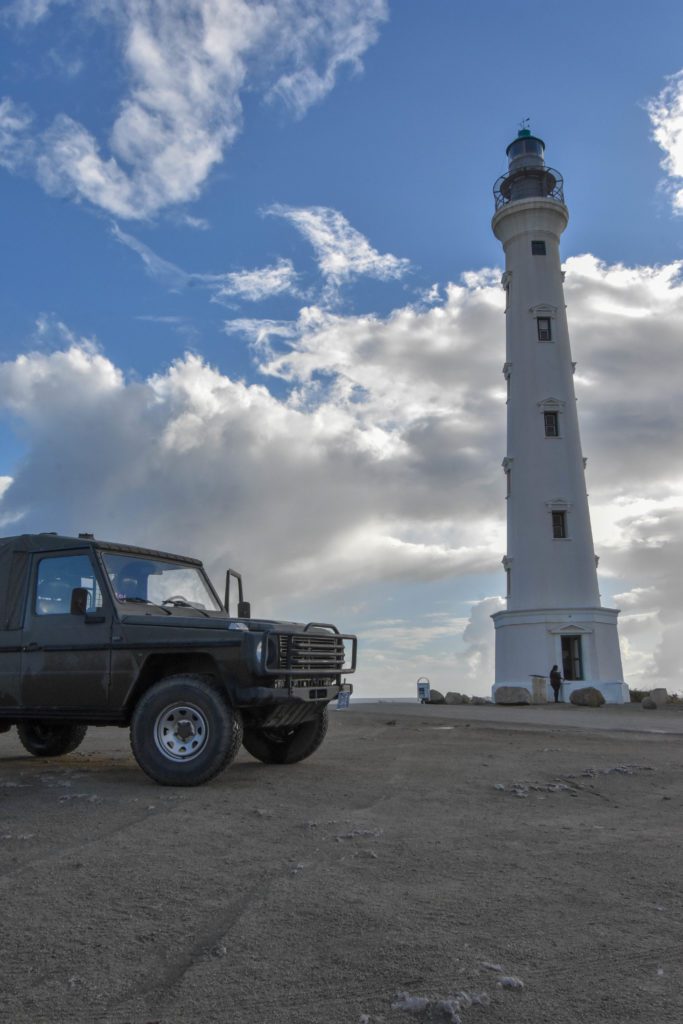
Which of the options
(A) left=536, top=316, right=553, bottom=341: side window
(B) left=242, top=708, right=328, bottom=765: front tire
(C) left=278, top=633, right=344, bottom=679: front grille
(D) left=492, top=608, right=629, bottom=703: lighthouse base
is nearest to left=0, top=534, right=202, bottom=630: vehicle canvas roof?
(C) left=278, top=633, right=344, bottom=679: front grille

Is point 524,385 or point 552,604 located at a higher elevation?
point 524,385

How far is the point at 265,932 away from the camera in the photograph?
3.70 m

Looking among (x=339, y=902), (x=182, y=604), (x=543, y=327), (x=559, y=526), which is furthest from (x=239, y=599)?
(x=543, y=327)

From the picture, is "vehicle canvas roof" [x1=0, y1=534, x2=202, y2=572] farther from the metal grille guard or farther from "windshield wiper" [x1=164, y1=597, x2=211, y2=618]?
the metal grille guard

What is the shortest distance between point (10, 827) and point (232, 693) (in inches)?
94.1

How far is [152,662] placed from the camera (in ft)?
27.2

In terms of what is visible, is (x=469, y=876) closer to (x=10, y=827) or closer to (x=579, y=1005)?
(x=579, y=1005)

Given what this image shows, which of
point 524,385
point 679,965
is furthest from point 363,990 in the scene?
point 524,385

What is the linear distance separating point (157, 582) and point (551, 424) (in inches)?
1126

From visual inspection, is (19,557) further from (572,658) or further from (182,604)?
(572,658)

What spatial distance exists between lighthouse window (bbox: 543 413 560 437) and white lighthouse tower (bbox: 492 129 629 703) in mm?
43

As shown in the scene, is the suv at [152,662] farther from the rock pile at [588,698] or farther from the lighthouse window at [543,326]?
the lighthouse window at [543,326]

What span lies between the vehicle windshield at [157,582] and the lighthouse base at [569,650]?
2443 centimetres

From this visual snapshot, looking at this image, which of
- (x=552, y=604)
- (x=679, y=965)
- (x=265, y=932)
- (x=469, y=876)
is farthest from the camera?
(x=552, y=604)
